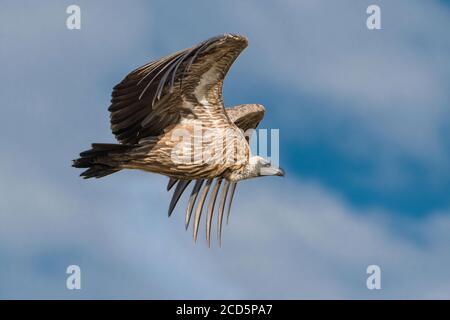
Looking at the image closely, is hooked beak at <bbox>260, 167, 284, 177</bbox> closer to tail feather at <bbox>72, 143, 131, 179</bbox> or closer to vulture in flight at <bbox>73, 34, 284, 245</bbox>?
vulture in flight at <bbox>73, 34, 284, 245</bbox>

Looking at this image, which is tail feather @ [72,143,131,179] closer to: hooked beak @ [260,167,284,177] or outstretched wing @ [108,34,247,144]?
outstretched wing @ [108,34,247,144]

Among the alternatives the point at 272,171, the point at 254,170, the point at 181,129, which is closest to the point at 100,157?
A: the point at 181,129

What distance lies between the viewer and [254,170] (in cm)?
2494

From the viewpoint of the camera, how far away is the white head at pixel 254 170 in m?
24.8

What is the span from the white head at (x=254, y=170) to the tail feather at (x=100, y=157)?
204 centimetres

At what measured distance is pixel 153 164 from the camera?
24.0 m

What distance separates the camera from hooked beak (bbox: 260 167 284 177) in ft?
82.5

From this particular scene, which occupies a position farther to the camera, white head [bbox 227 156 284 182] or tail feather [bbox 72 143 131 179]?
white head [bbox 227 156 284 182]

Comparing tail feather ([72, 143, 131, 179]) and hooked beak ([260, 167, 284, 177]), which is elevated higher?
tail feather ([72, 143, 131, 179])

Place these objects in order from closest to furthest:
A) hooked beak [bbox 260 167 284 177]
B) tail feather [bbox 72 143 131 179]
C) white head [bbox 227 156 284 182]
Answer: tail feather [bbox 72 143 131 179] < white head [bbox 227 156 284 182] < hooked beak [bbox 260 167 284 177]

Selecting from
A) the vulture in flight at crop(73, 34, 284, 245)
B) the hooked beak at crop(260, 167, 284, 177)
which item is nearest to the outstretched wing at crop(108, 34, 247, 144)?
the vulture in flight at crop(73, 34, 284, 245)

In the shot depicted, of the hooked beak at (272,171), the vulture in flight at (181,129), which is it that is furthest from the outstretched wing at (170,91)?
the hooked beak at (272,171)

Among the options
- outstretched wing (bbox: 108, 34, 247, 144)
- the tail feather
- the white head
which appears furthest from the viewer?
the white head

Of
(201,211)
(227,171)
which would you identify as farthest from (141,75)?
(201,211)
